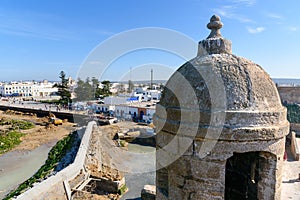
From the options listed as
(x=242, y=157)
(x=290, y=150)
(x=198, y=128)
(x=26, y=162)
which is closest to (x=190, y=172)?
(x=198, y=128)

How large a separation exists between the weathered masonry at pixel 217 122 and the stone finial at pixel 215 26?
13mm

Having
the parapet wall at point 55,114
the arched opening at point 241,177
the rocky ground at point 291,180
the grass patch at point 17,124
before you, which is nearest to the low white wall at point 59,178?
the arched opening at point 241,177

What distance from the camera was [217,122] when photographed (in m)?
2.59

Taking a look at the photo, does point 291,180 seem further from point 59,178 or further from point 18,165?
point 18,165

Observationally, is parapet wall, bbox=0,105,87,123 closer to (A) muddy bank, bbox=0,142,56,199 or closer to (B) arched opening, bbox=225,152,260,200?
(A) muddy bank, bbox=0,142,56,199

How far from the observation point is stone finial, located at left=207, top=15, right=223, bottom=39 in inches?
121

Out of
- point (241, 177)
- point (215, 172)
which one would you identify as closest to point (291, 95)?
point (241, 177)

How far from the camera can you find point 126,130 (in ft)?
85.6

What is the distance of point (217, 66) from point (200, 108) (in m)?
0.56

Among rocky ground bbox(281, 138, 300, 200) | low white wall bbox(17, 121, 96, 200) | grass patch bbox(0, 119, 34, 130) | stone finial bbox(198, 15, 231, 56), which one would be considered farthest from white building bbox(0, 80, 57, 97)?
stone finial bbox(198, 15, 231, 56)

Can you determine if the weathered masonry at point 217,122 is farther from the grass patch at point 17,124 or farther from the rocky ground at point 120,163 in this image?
the grass patch at point 17,124

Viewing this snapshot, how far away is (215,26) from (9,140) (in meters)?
27.9

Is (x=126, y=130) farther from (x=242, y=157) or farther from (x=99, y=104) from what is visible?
(x=242, y=157)

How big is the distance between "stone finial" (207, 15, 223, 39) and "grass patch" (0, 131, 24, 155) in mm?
24274
